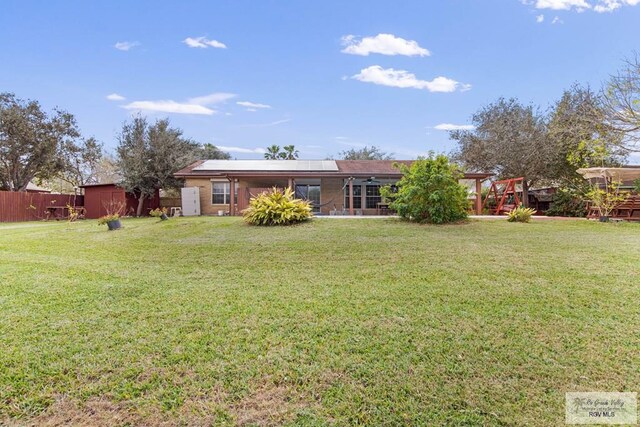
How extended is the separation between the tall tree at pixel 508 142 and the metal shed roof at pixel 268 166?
942 cm

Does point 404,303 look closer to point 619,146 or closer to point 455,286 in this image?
point 455,286

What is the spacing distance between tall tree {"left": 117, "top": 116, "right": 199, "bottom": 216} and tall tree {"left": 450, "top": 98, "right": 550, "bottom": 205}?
18.8 metres

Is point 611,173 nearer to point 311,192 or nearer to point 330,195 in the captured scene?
point 330,195

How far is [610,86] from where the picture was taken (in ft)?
30.1

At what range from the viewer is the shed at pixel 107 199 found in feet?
69.7

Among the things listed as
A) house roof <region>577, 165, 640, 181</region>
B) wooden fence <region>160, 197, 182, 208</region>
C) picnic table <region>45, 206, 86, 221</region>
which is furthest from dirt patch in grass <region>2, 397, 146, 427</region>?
picnic table <region>45, 206, 86, 221</region>

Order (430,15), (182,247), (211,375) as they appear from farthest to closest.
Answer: (430,15) → (182,247) → (211,375)

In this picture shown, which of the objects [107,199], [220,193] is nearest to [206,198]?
[220,193]

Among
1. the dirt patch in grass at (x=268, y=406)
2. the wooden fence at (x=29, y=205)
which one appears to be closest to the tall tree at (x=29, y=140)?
the wooden fence at (x=29, y=205)

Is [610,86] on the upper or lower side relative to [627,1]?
lower

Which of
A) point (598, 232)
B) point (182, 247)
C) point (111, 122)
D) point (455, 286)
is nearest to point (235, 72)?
point (182, 247)

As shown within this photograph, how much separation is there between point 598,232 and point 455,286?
24.6ft

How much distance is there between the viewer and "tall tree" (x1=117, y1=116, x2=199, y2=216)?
1952 cm

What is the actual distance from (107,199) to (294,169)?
1328 centimetres
